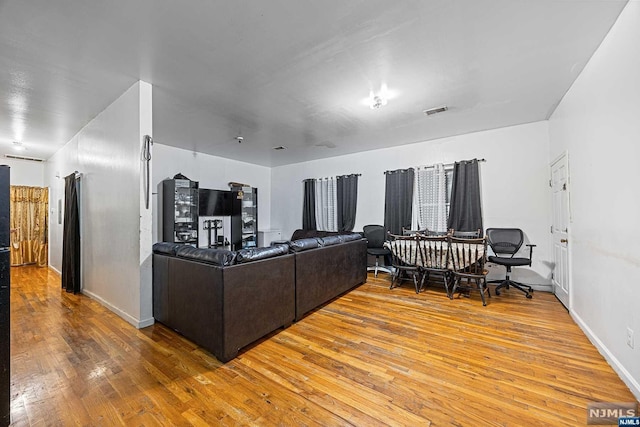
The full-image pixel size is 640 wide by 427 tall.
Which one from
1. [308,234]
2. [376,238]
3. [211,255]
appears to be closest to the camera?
[211,255]

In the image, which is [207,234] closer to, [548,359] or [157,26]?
[157,26]

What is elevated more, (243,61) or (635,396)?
(243,61)

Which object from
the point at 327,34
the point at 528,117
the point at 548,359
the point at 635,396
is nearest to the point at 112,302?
the point at 327,34

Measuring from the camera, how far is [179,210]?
4.96 m

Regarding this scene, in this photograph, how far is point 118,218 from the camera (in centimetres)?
318

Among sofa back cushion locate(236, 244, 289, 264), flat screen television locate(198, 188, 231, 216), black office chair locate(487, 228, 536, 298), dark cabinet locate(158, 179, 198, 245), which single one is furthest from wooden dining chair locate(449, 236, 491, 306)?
flat screen television locate(198, 188, 231, 216)

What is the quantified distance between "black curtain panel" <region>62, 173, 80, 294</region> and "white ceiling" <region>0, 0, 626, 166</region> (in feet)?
3.62

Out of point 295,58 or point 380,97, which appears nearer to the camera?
point 295,58

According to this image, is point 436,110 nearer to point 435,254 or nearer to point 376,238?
point 435,254

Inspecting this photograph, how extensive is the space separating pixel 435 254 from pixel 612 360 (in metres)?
1.98

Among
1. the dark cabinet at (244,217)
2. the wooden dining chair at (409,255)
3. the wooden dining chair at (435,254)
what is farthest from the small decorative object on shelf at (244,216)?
the wooden dining chair at (435,254)

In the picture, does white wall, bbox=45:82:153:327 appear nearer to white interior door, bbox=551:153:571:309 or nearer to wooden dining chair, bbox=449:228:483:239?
wooden dining chair, bbox=449:228:483:239

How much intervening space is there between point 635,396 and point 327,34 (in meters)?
3.34

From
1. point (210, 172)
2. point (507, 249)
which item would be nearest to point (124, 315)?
point (210, 172)
